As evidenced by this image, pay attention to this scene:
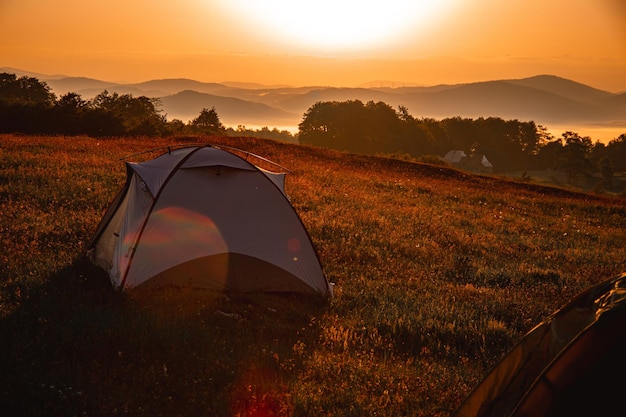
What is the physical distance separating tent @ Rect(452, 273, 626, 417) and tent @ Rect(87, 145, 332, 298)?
20.6ft

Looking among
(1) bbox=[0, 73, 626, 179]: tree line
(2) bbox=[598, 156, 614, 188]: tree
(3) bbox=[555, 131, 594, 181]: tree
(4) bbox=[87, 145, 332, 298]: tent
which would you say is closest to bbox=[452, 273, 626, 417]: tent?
(4) bbox=[87, 145, 332, 298]: tent

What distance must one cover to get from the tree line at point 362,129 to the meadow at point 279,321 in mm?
22238

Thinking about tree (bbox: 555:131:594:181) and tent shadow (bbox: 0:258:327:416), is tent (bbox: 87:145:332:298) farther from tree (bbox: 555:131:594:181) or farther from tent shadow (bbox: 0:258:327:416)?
tree (bbox: 555:131:594:181)

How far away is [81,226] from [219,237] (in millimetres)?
5802

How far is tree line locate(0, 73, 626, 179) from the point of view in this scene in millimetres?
41406

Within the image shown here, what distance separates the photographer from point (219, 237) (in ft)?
35.4

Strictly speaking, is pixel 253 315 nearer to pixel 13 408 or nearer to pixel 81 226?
pixel 13 408

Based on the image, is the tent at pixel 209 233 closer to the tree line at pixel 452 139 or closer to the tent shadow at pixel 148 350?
the tent shadow at pixel 148 350

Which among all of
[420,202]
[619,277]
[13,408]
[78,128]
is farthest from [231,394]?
[78,128]

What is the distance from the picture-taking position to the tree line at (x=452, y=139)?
4247 inches

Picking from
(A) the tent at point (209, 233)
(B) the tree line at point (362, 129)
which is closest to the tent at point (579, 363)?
(A) the tent at point (209, 233)

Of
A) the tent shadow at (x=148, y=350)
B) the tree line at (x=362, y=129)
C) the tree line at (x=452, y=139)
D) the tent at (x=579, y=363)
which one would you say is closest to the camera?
the tent at (x=579, y=363)

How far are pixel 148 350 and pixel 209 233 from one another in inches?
122

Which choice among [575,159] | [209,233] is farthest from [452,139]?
[209,233]
